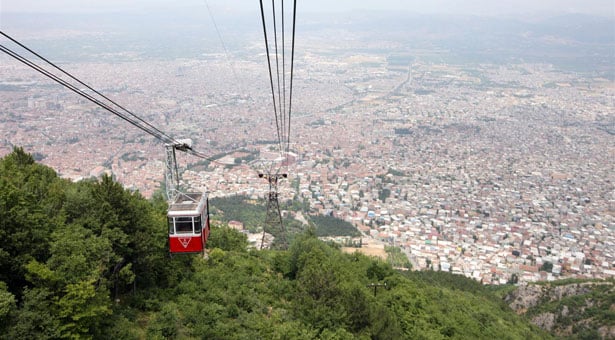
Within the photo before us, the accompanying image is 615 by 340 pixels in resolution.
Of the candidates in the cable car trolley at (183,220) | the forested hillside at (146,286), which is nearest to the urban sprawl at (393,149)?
the forested hillside at (146,286)

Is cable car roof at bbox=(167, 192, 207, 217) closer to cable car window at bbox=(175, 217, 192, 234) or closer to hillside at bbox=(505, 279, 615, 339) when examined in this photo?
cable car window at bbox=(175, 217, 192, 234)

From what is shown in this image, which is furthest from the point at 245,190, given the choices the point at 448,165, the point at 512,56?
the point at 512,56

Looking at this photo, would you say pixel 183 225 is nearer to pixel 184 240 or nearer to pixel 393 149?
pixel 184 240

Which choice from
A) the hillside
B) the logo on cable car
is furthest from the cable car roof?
the hillside

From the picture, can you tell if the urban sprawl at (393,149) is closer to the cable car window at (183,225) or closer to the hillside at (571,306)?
the hillside at (571,306)

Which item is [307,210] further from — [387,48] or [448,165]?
[387,48]

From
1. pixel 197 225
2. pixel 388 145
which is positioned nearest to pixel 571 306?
pixel 197 225
